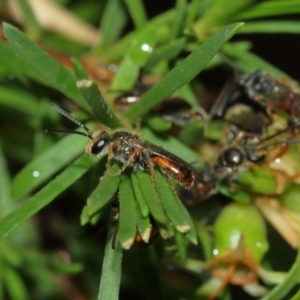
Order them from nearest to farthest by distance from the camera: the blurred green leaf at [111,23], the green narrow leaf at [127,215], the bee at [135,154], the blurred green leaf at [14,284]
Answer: the green narrow leaf at [127,215] → the bee at [135,154] → the blurred green leaf at [14,284] → the blurred green leaf at [111,23]

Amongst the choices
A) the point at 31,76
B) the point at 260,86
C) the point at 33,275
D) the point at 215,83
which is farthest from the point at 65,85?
the point at 215,83

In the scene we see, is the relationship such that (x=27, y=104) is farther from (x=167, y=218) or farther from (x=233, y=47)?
(x=167, y=218)

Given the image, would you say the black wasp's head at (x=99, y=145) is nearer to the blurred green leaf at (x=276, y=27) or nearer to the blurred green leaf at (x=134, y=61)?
the blurred green leaf at (x=134, y=61)

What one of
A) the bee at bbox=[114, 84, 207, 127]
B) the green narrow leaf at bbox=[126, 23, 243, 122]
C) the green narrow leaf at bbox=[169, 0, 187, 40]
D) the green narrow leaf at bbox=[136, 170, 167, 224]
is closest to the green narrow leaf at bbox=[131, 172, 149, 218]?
the green narrow leaf at bbox=[136, 170, 167, 224]

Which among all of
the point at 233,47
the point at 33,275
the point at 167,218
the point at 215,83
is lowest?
the point at 167,218

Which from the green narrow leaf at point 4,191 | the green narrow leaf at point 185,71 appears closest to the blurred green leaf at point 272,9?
the green narrow leaf at point 185,71
